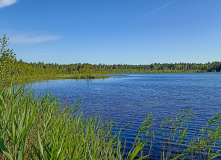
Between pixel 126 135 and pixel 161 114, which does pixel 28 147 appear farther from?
pixel 161 114

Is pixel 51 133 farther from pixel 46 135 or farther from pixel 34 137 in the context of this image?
pixel 34 137

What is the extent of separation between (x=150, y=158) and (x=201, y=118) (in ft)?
35.3

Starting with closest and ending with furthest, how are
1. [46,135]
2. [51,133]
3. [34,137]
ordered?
[51,133], [46,135], [34,137]

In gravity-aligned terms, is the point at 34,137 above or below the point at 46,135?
below

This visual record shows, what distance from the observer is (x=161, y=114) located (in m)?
20.0

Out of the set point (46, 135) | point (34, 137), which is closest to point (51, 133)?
point (46, 135)

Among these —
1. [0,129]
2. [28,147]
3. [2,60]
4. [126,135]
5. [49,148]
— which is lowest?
[126,135]

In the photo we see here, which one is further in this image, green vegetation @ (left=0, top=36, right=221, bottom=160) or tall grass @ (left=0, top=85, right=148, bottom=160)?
green vegetation @ (left=0, top=36, right=221, bottom=160)

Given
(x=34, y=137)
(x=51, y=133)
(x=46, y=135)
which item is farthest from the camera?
(x=34, y=137)

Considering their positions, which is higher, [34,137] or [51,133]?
[51,133]

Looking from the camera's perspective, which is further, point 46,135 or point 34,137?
point 34,137

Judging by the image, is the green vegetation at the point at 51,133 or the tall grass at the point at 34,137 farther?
the green vegetation at the point at 51,133

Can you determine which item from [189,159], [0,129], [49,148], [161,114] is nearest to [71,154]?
[49,148]

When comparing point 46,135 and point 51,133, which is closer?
point 51,133
